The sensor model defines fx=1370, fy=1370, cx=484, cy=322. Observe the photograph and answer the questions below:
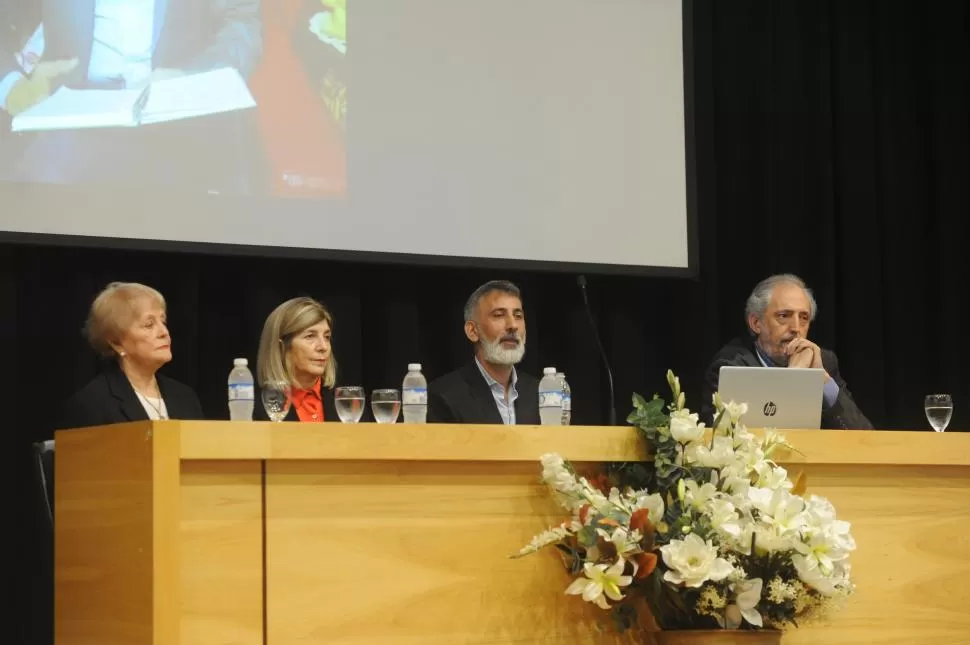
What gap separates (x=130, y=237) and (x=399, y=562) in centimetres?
196

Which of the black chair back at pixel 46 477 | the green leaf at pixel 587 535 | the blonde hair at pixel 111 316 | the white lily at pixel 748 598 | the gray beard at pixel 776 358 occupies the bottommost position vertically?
the white lily at pixel 748 598

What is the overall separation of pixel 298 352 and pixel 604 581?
5.34ft

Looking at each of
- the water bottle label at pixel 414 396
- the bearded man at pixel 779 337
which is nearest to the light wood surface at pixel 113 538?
the water bottle label at pixel 414 396

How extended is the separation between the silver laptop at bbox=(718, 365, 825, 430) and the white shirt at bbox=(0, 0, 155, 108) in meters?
2.04

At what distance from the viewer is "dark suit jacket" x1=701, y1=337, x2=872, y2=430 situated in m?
3.79

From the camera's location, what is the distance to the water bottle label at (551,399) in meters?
3.08

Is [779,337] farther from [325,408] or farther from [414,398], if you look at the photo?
[414,398]

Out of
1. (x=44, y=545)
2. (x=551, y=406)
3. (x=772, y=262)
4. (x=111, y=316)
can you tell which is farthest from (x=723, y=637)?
(x=772, y=262)

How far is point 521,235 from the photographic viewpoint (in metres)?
4.58

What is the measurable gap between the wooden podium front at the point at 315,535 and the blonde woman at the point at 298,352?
4.04 ft

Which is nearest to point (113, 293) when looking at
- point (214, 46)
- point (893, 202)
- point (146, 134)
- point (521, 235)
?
point (146, 134)

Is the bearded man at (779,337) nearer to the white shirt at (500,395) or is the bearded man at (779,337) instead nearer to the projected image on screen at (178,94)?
the white shirt at (500,395)

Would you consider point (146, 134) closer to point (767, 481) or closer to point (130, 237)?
point (130, 237)

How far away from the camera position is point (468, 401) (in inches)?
161
